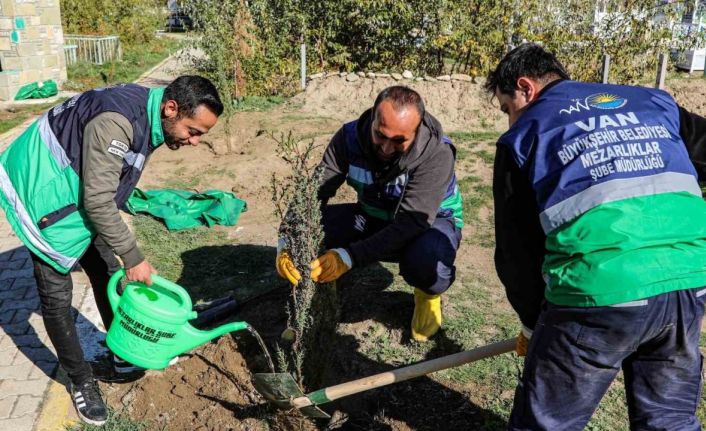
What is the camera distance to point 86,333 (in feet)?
13.9

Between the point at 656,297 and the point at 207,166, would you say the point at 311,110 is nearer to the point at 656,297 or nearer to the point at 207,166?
the point at 207,166

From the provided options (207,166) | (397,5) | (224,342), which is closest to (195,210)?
(207,166)

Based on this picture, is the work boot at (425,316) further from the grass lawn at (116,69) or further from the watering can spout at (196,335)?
the grass lawn at (116,69)

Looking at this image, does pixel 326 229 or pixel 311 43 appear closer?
pixel 326 229

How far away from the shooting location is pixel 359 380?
9.68 feet

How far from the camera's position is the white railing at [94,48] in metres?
17.5

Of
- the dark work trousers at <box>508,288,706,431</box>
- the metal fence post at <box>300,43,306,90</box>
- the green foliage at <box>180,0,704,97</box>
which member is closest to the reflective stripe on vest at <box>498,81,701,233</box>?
the dark work trousers at <box>508,288,706,431</box>

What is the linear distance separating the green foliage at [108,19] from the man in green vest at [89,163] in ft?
62.0

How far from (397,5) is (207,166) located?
194 inches

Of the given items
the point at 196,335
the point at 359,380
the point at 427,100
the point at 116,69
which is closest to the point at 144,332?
the point at 196,335

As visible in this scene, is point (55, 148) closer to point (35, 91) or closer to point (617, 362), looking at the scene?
point (617, 362)

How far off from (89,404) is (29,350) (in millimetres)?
949

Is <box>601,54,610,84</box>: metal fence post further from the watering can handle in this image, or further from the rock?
the watering can handle

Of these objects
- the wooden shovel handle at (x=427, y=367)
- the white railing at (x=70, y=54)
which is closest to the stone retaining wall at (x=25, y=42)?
the white railing at (x=70, y=54)
